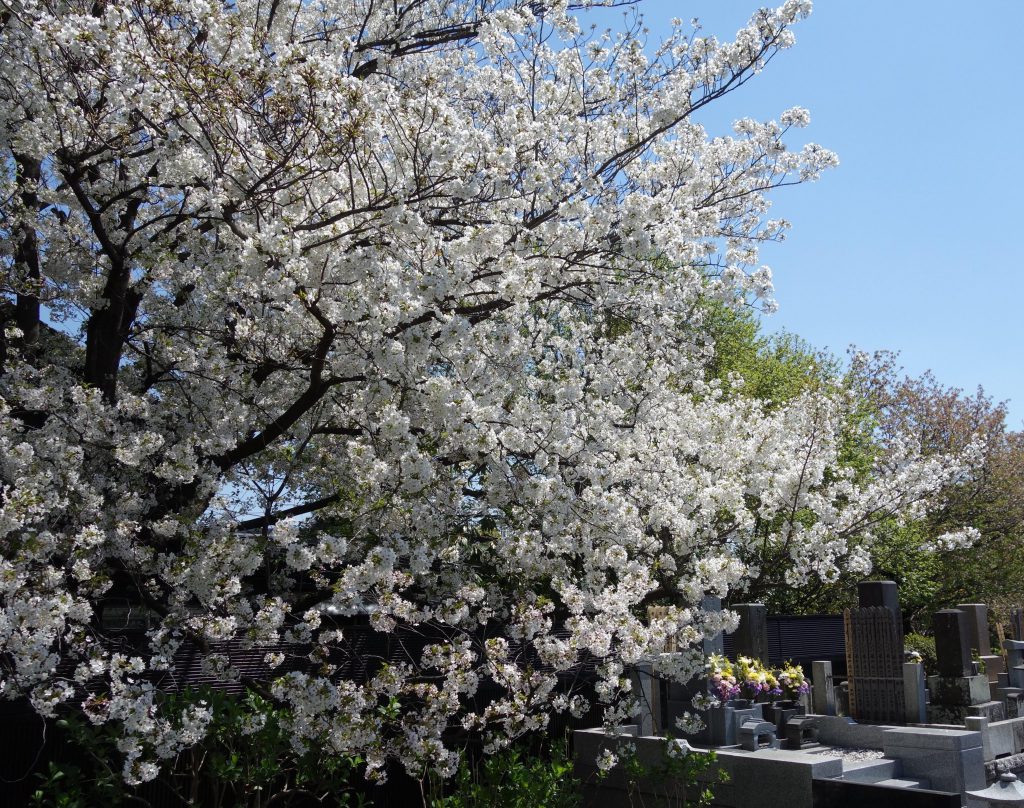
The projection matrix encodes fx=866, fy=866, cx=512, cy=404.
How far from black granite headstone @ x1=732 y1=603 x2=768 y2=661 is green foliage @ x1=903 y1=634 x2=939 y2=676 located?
4.94 m

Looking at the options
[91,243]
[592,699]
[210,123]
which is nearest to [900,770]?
[592,699]

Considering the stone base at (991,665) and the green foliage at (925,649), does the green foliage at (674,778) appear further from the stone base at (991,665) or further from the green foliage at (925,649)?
the green foliage at (925,649)

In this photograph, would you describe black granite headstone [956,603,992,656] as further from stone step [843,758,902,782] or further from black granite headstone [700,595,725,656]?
black granite headstone [700,595,725,656]

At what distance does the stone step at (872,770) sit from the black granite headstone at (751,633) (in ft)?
5.93

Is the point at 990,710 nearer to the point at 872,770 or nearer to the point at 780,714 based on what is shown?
the point at 780,714

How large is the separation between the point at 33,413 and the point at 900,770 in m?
9.78

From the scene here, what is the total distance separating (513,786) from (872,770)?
13.7ft

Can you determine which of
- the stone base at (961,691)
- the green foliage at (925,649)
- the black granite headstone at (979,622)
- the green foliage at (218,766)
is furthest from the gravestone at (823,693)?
the green foliage at (218,766)

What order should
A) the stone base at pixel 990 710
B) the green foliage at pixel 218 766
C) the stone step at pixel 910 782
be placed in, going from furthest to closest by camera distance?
1. the stone base at pixel 990 710
2. the stone step at pixel 910 782
3. the green foliage at pixel 218 766

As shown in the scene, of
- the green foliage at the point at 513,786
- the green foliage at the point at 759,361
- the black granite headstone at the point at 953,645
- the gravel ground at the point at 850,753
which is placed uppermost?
the green foliage at the point at 759,361

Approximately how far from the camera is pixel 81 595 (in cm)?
653

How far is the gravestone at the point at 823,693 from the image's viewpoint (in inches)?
458

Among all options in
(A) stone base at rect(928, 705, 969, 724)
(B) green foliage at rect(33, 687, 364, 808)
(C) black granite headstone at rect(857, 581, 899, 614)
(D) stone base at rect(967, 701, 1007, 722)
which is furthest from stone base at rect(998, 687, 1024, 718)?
(B) green foliage at rect(33, 687, 364, 808)

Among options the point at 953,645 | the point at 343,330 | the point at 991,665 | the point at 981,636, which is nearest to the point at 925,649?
the point at 981,636
